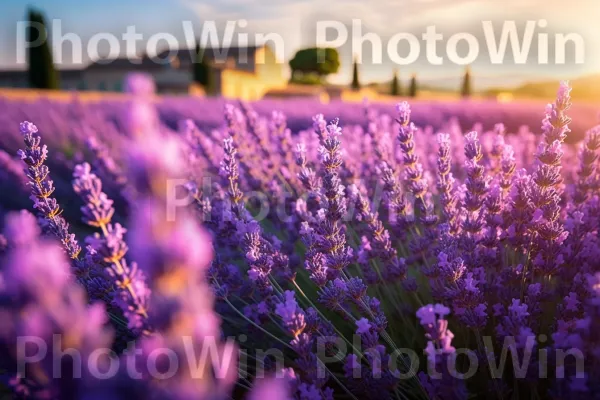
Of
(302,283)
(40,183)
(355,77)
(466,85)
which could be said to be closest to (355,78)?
(355,77)

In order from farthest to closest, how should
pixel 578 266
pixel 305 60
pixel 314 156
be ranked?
pixel 305 60 → pixel 314 156 → pixel 578 266

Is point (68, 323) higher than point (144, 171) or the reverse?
the reverse

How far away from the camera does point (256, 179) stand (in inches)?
95.2

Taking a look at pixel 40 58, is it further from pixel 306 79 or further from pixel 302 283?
pixel 306 79

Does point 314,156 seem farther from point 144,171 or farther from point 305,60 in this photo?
point 305,60

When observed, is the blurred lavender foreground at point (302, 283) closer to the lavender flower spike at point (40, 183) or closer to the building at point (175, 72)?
the lavender flower spike at point (40, 183)

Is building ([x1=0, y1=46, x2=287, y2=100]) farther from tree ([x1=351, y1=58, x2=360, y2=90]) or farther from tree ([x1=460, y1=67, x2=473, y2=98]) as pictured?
tree ([x1=460, y1=67, x2=473, y2=98])

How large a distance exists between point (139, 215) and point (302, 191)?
1815 millimetres

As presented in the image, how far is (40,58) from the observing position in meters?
22.4

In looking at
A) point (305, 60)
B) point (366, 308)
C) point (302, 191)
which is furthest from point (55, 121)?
point (305, 60)

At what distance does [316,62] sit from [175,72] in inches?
808

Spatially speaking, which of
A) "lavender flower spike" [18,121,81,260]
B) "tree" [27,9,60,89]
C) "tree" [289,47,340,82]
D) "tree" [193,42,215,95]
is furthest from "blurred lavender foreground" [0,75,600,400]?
"tree" [289,47,340,82]

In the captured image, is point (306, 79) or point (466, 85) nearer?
point (466, 85)

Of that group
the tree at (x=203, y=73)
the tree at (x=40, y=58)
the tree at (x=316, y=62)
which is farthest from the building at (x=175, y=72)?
the tree at (x=40, y=58)
